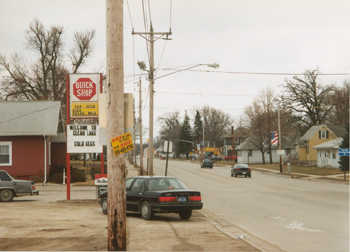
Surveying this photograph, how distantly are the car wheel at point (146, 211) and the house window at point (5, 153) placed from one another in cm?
2290

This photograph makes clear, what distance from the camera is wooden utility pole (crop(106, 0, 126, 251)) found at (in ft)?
27.8

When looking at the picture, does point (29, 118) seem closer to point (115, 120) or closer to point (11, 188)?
point (11, 188)

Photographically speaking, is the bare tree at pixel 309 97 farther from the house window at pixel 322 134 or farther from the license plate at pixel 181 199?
the license plate at pixel 181 199

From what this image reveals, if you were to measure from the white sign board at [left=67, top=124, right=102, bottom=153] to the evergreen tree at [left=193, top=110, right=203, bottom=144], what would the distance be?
408 feet

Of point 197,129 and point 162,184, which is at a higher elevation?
Answer: point 197,129

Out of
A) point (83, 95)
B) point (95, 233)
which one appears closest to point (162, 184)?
point (95, 233)

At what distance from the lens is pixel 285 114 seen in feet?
269

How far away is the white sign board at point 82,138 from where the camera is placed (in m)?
22.7

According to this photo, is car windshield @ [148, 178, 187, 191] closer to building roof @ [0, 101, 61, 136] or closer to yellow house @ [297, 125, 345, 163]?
building roof @ [0, 101, 61, 136]

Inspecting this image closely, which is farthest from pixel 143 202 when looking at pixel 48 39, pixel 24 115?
pixel 48 39

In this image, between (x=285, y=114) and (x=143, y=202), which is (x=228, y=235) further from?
(x=285, y=114)

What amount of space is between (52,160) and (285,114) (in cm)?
4962

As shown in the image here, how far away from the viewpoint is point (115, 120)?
339 inches

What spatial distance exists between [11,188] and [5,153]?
14702 millimetres
